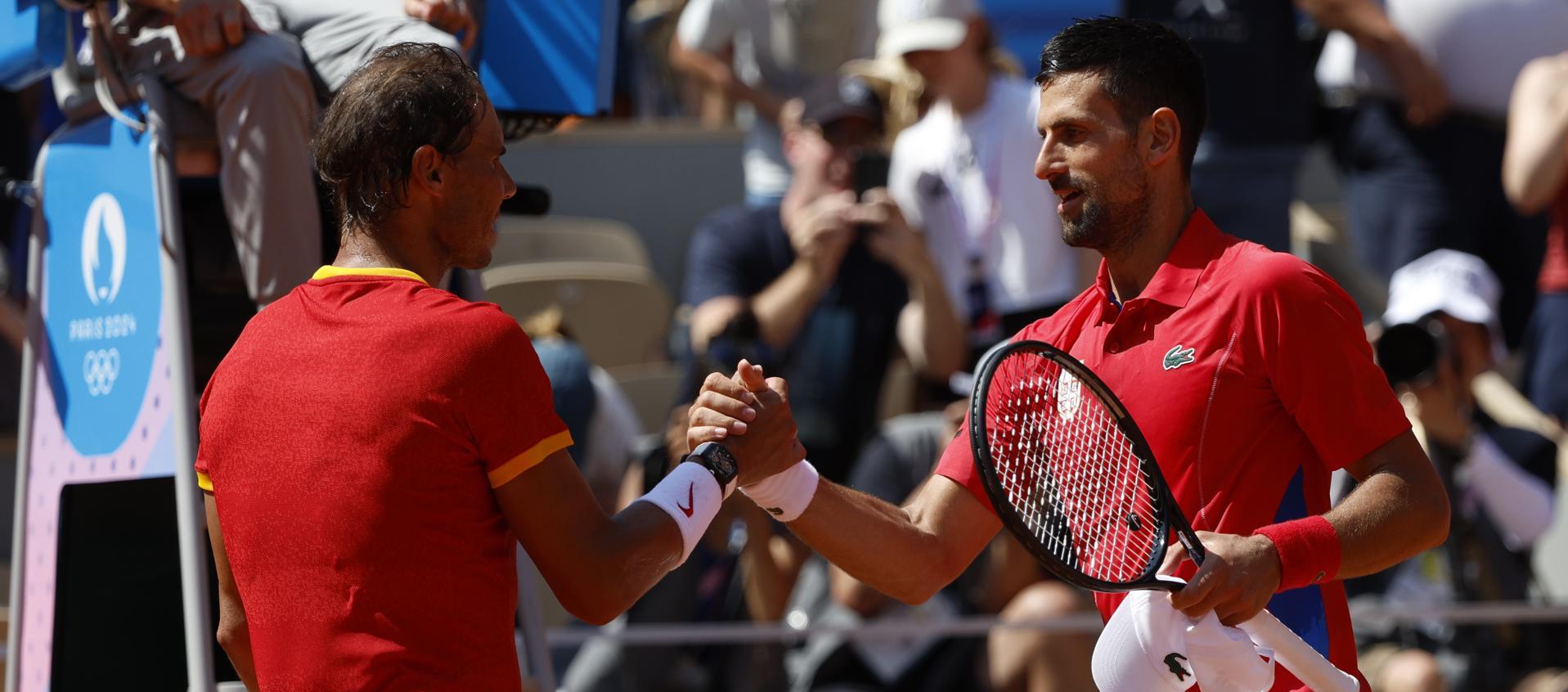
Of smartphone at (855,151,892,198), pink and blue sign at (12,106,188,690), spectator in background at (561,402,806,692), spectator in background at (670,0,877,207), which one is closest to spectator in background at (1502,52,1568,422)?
smartphone at (855,151,892,198)

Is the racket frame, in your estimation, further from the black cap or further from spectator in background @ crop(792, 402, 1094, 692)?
the black cap

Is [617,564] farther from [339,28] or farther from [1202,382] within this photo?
[339,28]

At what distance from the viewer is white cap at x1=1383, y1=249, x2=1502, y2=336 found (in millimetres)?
5832

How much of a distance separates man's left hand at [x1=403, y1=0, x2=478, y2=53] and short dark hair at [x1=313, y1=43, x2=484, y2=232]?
0.94 meters

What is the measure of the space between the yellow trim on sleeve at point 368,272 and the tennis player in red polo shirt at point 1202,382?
1.88 feet

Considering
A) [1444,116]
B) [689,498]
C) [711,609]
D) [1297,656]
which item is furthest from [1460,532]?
[689,498]

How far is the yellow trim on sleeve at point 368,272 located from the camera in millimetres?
2523

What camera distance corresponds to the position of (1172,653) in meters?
2.51

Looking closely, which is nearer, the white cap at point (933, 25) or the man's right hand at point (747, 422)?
the man's right hand at point (747, 422)

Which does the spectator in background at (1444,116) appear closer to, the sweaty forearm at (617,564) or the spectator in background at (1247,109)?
the spectator in background at (1247,109)

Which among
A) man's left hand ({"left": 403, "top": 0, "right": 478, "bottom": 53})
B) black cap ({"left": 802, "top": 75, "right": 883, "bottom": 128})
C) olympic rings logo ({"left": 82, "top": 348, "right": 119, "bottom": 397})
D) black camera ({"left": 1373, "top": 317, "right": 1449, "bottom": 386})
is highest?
man's left hand ({"left": 403, "top": 0, "right": 478, "bottom": 53})

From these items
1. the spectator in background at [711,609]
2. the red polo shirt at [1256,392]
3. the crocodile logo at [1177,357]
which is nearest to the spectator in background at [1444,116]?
the spectator in background at [711,609]

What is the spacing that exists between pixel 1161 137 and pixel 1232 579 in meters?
0.75

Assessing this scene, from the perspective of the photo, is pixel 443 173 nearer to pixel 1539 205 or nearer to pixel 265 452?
pixel 265 452
